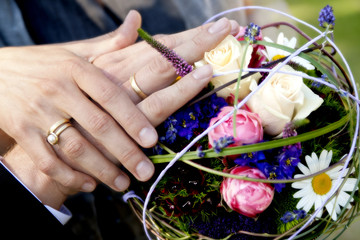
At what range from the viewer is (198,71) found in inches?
27.4

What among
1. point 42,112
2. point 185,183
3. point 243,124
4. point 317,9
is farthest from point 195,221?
point 317,9

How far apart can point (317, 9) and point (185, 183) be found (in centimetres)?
256

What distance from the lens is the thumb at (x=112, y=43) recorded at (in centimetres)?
105

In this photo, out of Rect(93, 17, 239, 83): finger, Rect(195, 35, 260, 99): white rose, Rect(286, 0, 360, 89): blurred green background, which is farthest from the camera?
Rect(286, 0, 360, 89): blurred green background

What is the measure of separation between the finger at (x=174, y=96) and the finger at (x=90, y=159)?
160 millimetres

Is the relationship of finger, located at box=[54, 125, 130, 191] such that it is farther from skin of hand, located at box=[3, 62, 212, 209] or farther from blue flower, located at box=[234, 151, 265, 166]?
blue flower, located at box=[234, 151, 265, 166]

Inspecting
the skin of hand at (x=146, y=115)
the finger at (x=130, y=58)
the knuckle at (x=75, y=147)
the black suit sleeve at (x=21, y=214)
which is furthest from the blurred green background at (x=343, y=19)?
the black suit sleeve at (x=21, y=214)

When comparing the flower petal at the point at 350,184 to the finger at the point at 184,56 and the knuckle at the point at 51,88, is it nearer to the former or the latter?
the finger at the point at 184,56

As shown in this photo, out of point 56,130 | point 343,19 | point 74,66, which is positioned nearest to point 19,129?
point 56,130

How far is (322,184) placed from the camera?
69cm

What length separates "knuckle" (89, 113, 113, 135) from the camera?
2.54 ft

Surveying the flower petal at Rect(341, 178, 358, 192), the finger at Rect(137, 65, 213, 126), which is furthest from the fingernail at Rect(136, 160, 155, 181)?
the flower petal at Rect(341, 178, 358, 192)

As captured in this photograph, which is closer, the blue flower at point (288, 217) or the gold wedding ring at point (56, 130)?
the blue flower at point (288, 217)

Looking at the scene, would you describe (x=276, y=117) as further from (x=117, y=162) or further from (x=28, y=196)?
(x=28, y=196)
